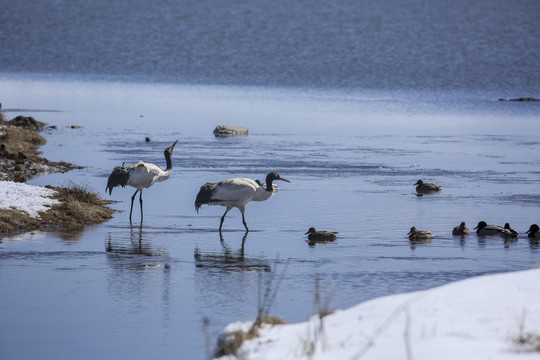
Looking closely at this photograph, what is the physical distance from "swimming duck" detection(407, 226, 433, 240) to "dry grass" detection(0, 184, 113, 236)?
22.0ft

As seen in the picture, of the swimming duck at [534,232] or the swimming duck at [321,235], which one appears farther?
the swimming duck at [534,232]

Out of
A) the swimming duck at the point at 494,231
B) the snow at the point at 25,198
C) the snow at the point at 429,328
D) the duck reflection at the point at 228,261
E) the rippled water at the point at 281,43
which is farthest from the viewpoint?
the rippled water at the point at 281,43

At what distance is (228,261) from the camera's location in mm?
16500

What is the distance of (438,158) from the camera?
3195 cm

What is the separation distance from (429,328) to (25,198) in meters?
13.4

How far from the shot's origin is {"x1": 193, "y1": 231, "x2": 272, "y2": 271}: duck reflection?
52.3ft

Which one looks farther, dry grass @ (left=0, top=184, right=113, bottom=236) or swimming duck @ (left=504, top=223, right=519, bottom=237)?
dry grass @ (left=0, top=184, right=113, bottom=236)

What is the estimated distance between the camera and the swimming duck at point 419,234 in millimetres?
18188

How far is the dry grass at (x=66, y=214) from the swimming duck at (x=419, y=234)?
672 centimetres

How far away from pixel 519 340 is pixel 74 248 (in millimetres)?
10563

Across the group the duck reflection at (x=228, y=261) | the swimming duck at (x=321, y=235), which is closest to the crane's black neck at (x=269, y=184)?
the swimming duck at (x=321, y=235)

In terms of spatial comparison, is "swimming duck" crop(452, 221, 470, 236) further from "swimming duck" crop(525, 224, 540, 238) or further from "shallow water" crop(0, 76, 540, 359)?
"swimming duck" crop(525, 224, 540, 238)

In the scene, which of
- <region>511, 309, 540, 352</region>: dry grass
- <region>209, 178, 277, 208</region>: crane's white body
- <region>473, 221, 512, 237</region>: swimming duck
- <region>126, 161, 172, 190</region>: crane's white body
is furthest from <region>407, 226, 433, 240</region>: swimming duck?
<region>511, 309, 540, 352</region>: dry grass

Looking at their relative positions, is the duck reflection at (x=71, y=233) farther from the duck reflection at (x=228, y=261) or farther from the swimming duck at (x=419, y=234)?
the swimming duck at (x=419, y=234)
